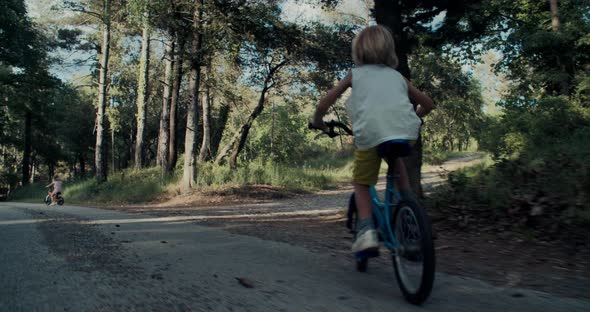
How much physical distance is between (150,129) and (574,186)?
3863 centimetres

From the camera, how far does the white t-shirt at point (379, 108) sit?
2934 mm

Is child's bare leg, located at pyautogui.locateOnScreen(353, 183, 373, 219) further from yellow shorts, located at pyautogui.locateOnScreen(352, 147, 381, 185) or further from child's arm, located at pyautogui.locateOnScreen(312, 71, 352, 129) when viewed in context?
child's arm, located at pyautogui.locateOnScreen(312, 71, 352, 129)

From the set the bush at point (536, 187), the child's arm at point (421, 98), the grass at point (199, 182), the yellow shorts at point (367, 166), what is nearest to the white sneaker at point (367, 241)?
the yellow shorts at point (367, 166)

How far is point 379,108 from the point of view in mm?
2965

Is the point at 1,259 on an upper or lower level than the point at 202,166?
lower

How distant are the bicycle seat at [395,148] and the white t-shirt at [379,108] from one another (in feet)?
0.10

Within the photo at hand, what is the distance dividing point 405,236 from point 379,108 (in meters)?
0.88

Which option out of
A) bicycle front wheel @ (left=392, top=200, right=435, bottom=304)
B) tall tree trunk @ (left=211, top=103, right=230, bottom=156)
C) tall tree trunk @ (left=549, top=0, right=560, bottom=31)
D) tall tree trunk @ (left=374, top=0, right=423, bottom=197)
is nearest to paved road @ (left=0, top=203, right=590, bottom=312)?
bicycle front wheel @ (left=392, top=200, right=435, bottom=304)

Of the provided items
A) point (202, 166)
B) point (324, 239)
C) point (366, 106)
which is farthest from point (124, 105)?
point (366, 106)

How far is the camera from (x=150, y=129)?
3981cm

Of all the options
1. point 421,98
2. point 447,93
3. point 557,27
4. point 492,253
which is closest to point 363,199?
point 421,98

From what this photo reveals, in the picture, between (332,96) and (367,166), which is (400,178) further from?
(332,96)

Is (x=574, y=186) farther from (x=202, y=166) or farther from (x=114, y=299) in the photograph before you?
(x=202, y=166)

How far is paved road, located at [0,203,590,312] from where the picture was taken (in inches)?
102
